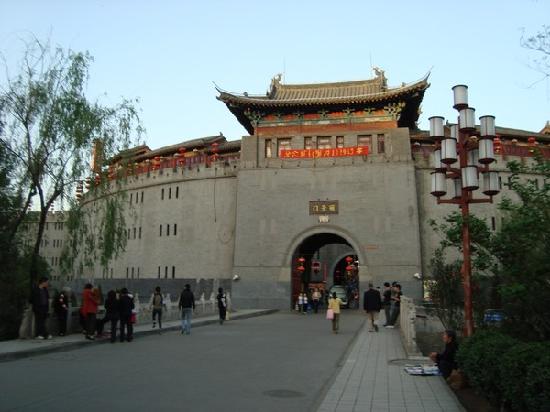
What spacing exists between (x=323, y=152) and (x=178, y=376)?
20974mm

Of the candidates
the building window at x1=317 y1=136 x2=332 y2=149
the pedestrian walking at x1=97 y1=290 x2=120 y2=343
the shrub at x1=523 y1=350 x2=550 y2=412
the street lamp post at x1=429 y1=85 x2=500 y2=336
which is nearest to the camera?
the shrub at x1=523 y1=350 x2=550 y2=412

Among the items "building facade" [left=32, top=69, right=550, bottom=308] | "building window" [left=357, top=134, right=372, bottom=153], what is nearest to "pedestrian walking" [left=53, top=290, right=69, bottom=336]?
"building facade" [left=32, top=69, right=550, bottom=308]

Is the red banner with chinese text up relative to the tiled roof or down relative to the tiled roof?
down

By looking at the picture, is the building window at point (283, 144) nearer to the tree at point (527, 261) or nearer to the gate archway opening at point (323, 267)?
the gate archway opening at point (323, 267)

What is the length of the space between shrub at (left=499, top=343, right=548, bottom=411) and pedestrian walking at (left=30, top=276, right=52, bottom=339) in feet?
32.5

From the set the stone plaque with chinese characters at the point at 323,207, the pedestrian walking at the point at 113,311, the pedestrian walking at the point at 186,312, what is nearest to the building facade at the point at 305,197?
Result: the stone plaque with chinese characters at the point at 323,207

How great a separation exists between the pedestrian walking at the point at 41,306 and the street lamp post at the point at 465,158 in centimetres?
870

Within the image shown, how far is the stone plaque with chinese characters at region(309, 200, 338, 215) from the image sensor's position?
26578mm

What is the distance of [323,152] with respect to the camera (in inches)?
1073

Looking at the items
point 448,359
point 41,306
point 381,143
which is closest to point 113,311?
point 41,306

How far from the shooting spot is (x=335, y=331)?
1441 cm

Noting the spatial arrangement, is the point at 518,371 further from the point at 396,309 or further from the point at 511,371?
the point at 396,309

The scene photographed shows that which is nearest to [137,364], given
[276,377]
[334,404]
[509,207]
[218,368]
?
[218,368]

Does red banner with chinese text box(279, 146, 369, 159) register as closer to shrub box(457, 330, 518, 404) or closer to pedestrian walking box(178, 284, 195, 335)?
pedestrian walking box(178, 284, 195, 335)
